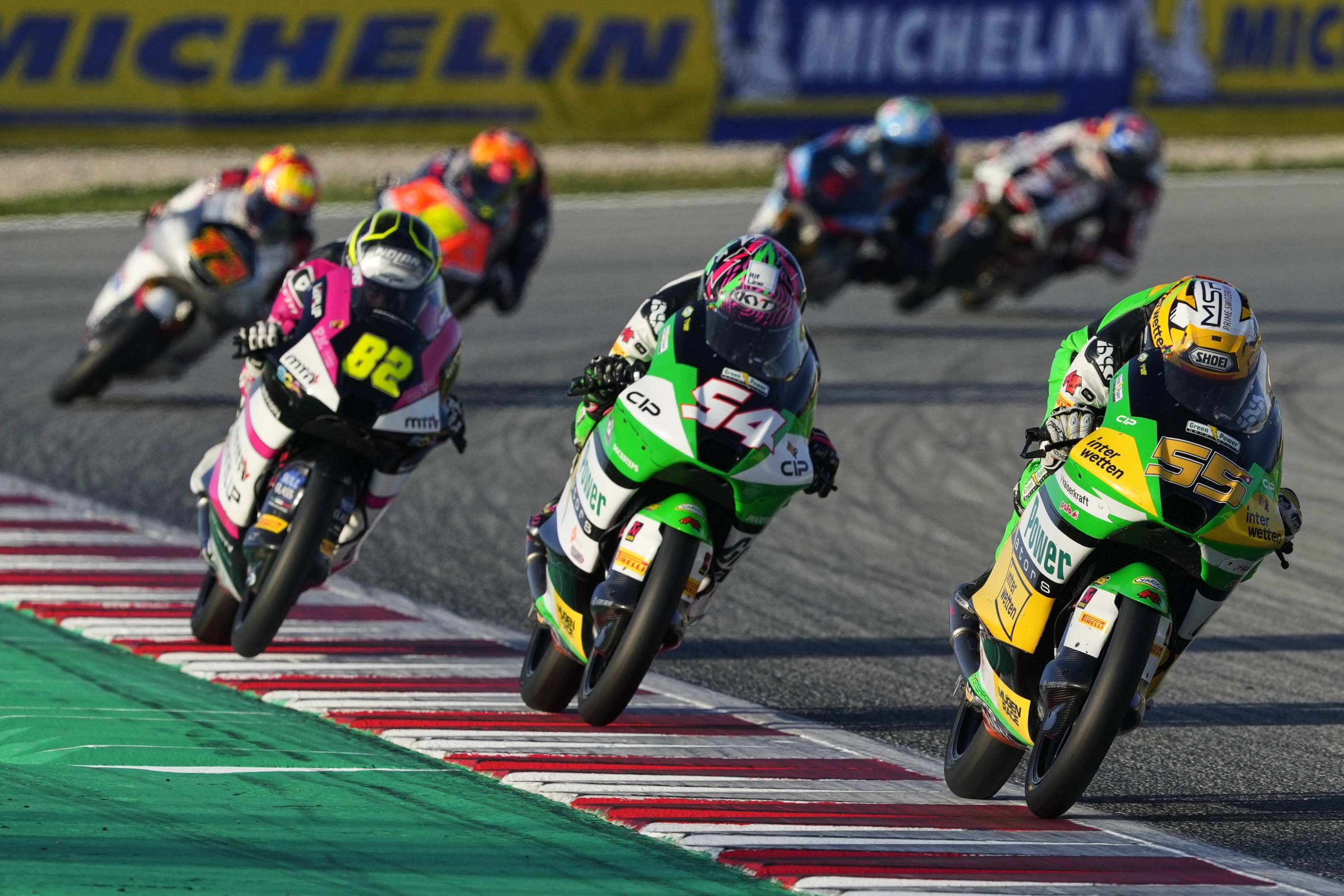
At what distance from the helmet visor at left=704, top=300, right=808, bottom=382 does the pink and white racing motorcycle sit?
4.29ft

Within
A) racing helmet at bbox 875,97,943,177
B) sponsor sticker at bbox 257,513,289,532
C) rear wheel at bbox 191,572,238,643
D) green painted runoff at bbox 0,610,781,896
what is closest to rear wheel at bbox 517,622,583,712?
green painted runoff at bbox 0,610,781,896

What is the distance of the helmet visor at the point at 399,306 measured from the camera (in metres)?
7.19

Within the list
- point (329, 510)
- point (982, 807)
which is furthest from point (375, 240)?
point (982, 807)

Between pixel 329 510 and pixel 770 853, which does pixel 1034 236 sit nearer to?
pixel 329 510

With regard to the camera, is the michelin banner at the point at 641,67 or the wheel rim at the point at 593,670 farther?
the michelin banner at the point at 641,67

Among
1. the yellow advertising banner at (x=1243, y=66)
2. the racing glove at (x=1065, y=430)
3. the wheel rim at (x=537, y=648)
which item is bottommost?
the yellow advertising banner at (x=1243, y=66)

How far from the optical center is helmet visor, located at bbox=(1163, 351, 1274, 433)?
5508 mm

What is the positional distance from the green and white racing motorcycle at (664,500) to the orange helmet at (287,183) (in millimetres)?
5787

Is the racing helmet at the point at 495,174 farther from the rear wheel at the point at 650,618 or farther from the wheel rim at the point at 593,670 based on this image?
the rear wheel at the point at 650,618

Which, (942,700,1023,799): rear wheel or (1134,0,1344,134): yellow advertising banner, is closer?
(942,700,1023,799): rear wheel

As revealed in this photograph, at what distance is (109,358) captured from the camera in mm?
11664

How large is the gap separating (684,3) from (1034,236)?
767cm

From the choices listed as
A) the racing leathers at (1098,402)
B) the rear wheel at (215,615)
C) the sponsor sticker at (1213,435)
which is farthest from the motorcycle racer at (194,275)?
the sponsor sticker at (1213,435)

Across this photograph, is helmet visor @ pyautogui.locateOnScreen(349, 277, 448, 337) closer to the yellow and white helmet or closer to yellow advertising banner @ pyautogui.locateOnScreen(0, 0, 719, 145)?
the yellow and white helmet
